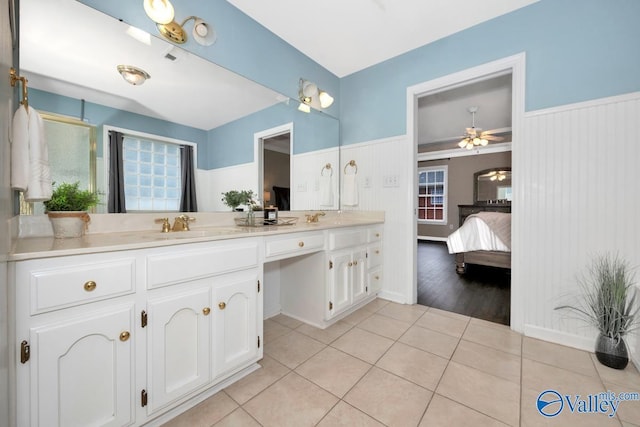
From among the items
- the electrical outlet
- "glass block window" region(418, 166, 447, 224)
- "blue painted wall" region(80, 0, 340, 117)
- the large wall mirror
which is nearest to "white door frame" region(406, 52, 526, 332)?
the electrical outlet

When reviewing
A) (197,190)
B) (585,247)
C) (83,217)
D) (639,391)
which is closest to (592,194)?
(585,247)

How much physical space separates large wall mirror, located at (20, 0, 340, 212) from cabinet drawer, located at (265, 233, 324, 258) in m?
0.57

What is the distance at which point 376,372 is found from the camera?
150cm

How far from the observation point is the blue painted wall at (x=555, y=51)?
5.38 ft

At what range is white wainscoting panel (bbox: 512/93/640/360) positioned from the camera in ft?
5.31

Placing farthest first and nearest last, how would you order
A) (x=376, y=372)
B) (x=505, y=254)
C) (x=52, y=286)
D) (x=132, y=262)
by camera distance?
(x=505, y=254), (x=376, y=372), (x=132, y=262), (x=52, y=286)

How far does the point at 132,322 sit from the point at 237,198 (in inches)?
43.9

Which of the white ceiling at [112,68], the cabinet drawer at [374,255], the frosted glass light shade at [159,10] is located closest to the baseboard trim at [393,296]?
the cabinet drawer at [374,255]

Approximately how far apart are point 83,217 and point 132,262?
1.41 feet

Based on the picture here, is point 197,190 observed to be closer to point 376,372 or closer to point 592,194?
point 376,372

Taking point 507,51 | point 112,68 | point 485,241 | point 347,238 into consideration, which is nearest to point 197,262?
point 112,68

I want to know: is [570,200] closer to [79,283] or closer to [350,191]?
[350,191]

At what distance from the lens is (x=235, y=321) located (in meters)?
1.38

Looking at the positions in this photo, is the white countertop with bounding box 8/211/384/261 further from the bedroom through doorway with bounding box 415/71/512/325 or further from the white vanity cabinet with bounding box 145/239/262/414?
the bedroom through doorway with bounding box 415/71/512/325
